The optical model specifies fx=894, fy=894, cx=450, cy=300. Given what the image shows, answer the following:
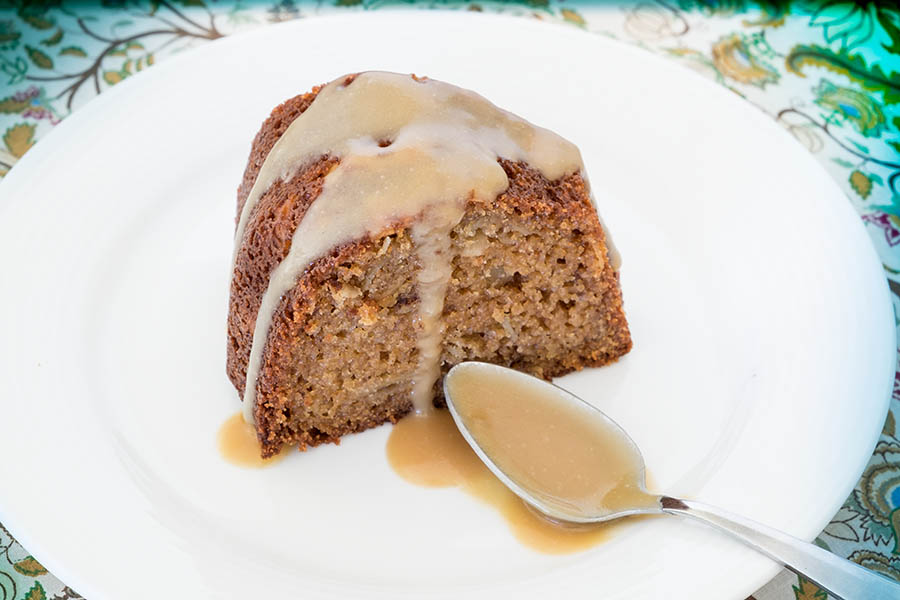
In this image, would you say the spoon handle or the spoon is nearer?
the spoon handle

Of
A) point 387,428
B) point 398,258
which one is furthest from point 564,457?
point 398,258

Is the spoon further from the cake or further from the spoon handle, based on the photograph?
the cake

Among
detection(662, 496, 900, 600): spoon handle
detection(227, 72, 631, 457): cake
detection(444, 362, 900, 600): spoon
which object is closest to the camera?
detection(662, 496, 900, 600): spoon handle

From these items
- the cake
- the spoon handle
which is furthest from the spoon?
the cake

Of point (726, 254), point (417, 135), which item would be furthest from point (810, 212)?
point (417, 135)

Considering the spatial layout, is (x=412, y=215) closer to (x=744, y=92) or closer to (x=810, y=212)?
(x=810, y=212)

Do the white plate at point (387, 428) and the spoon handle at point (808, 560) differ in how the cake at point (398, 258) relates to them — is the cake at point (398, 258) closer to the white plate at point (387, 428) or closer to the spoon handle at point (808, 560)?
the white plate at point (387, 428)

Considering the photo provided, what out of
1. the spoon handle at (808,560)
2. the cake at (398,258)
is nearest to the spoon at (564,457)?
the spoon handle at (808,560)
